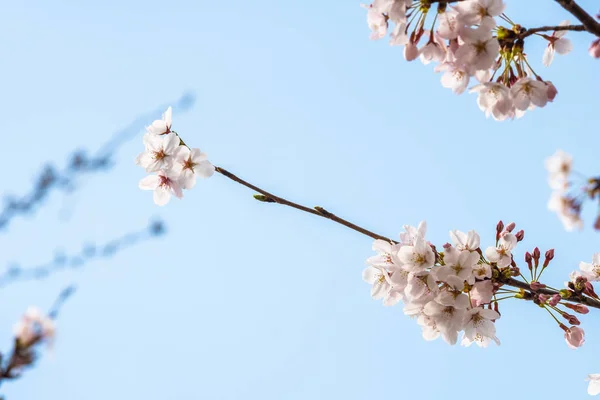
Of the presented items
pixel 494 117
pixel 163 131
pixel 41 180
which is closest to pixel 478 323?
pixel 494 117

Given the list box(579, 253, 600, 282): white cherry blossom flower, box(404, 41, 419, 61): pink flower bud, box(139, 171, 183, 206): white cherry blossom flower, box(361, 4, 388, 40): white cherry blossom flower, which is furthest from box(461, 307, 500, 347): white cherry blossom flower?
box(139, 171, 183, 206): white cherry blossom flower

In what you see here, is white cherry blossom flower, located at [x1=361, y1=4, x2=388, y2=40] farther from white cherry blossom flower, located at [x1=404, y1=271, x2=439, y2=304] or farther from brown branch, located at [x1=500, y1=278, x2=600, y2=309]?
brown branch, located at [x1=500, y1=278, x2=600, y2=309]

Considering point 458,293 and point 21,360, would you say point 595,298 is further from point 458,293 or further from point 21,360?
point 21,360

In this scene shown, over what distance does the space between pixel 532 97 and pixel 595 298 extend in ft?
2.65

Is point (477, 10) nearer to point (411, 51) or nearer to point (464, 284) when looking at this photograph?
point (411, 51)

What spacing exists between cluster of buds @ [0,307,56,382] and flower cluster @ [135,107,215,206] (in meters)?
0.69

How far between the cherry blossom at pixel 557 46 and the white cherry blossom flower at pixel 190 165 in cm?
145

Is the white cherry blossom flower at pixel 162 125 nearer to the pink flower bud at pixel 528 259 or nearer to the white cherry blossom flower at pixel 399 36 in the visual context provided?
the white cherry blossom flower at pixel 399 36

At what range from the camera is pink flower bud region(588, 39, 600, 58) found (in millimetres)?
2039

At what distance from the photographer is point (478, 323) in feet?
7.77

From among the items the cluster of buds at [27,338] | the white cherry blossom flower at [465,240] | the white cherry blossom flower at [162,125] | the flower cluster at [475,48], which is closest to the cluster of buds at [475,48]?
the flower cluster at [475,48]

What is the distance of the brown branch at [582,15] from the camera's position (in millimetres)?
1757

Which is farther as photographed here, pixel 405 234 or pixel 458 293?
pixel 405 234

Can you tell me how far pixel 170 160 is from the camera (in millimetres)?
2584
